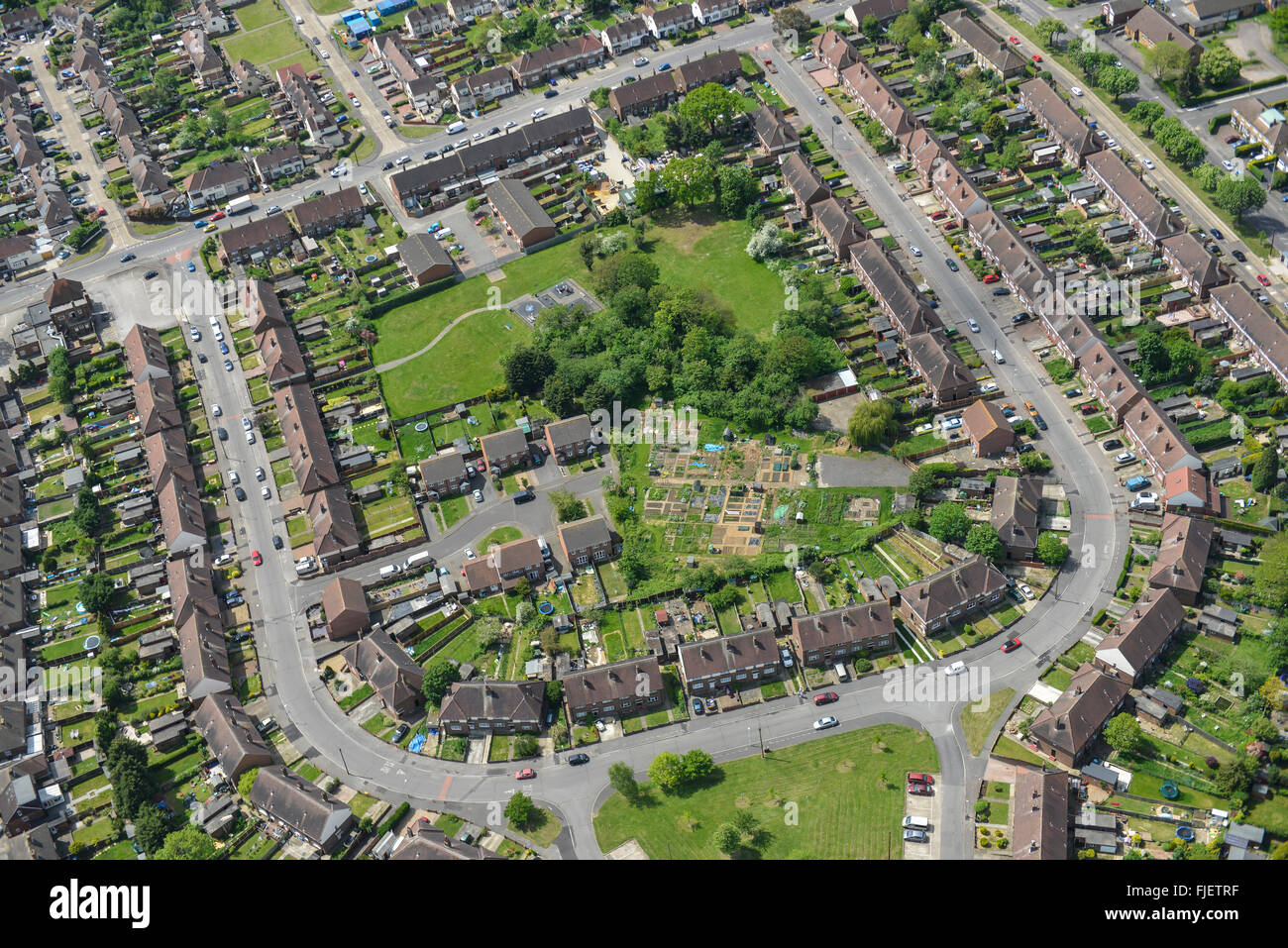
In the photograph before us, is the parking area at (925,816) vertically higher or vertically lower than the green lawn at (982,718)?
lower

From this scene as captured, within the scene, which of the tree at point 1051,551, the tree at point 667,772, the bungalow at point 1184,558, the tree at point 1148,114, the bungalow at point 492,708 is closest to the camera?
the tree at point 667,772

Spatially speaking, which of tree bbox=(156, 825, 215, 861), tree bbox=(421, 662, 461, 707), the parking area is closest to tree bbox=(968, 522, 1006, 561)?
the parking area

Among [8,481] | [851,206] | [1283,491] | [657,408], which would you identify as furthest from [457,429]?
[1283,491]

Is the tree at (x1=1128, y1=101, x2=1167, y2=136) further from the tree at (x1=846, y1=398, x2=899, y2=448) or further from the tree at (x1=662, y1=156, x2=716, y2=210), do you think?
the tree at (x1=846, y1=398, x2=899, y2=448)

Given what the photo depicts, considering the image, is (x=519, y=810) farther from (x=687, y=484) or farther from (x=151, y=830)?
(x=687, y=484)

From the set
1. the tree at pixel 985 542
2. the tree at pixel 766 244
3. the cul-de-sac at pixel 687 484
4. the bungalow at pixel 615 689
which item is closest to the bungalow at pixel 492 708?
the cul-de-sac at pixel 687 484

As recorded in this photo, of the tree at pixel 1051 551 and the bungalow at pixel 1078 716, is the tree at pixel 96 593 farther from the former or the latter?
the tree at pixel 1051 551

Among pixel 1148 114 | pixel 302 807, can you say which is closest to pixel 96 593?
pixel 302 807
